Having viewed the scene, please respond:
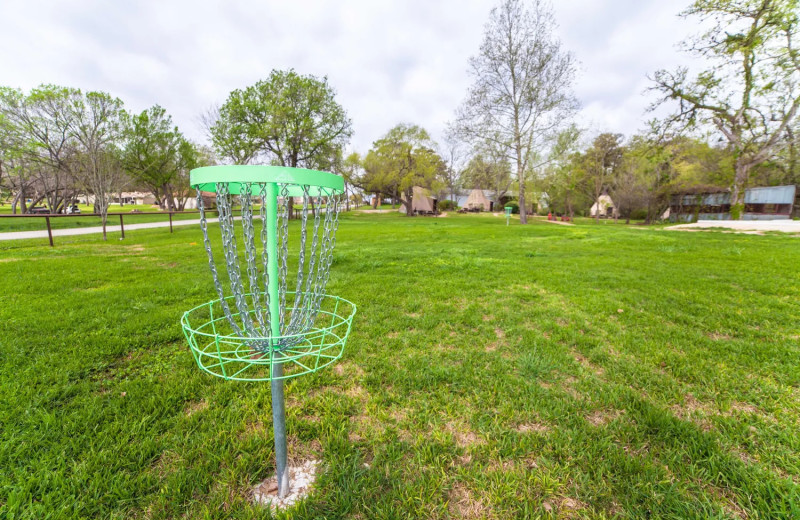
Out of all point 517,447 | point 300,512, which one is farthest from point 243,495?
point 517,447

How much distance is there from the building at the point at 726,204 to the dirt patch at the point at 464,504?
99.3 feet

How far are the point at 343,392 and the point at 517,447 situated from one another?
1178 mm

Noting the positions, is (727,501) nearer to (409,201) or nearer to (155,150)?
(409,201)

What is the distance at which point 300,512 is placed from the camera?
1.37 meters

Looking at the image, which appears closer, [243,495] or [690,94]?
[243,495]

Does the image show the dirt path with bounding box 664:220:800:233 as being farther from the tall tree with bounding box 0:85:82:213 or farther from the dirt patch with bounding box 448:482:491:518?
the tall tree with bounding box 0:85:82:213

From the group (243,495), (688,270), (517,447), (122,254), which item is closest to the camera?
(243,495)

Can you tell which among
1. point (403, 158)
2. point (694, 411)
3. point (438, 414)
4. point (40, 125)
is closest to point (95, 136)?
point (40, 125)

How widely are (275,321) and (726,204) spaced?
33430 mm

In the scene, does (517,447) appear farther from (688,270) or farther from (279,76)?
(279,76)

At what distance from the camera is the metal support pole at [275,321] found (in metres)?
1.22

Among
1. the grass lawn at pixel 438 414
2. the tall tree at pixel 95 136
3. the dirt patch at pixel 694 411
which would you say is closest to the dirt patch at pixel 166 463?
the grass lawn at pixel 438 414

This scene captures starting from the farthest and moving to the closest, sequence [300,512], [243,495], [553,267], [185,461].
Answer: [553,267] < [185,461] < [243,495] < [300,512]

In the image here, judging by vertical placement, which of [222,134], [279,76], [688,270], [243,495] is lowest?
[243,495]
